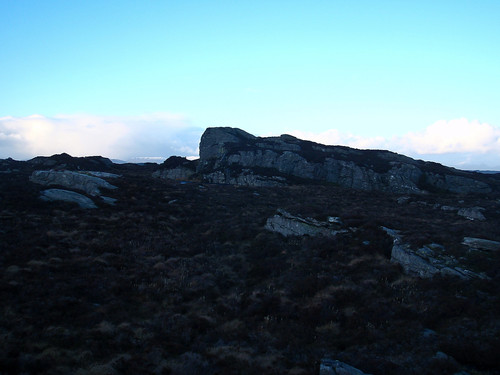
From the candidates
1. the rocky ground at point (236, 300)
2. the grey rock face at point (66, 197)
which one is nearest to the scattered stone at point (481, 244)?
the rocky ground at point (236, 300)

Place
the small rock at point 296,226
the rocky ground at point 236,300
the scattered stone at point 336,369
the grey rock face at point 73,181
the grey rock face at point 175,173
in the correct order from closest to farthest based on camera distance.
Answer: the scattered stone at point 336,369 < the rocky ground at point 236,300 < the small rock at point 296,226 < the grey rock face at point 73,181 < the grey rock face at point 175,173

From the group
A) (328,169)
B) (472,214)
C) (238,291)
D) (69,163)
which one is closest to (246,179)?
(328,169)

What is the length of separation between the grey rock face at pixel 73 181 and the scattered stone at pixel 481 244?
3287cm

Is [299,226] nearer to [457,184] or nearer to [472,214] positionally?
[472,214]

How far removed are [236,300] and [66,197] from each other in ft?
77.2

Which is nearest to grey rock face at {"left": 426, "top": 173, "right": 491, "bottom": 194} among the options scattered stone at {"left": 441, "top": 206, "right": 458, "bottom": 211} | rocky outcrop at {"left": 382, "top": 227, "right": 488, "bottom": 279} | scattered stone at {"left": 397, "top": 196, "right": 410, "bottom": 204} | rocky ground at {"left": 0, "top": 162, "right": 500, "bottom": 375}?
scattered stone at {"left": 397, "top": 196, "right": 410, "bottom": 204}

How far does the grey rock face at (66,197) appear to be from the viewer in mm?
28828

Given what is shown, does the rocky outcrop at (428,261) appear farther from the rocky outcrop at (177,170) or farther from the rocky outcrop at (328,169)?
the rocky outcrop at (177,170)

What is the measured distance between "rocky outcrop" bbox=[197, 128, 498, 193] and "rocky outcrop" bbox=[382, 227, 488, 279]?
4206cm

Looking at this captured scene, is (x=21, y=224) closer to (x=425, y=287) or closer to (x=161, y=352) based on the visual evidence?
(x=161, y=352)

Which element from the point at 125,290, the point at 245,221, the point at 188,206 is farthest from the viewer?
the point at 188,206

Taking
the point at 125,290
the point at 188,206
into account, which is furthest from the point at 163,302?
the point at 188,206

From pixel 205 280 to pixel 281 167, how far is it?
49.0 meters

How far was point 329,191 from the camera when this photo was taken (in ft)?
156
